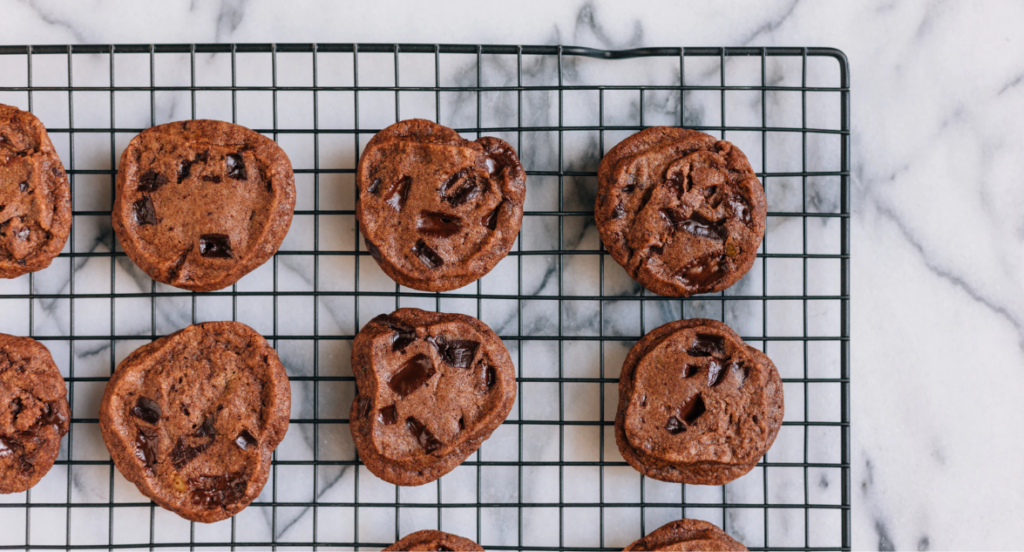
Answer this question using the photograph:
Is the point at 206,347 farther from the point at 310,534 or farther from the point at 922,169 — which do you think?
the point at 922,169

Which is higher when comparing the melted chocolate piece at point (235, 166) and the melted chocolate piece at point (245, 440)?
the melted chocolate piece at point (235, 166)

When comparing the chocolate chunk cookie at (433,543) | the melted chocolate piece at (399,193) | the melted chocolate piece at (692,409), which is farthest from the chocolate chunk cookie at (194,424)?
the melted chocolate piece at (692,409)

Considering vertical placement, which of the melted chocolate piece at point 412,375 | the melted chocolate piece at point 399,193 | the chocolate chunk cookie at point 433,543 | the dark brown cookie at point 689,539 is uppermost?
the melted chocolate piece at point 399,193

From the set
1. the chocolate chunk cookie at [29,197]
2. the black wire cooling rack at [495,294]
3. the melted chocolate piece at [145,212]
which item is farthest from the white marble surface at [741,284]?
the melted chocolate piece at [145,212]

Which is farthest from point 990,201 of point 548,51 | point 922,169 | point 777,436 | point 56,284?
point 56,284

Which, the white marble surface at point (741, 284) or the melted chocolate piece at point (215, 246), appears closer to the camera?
the melted chocolate piece at point (215, 246)

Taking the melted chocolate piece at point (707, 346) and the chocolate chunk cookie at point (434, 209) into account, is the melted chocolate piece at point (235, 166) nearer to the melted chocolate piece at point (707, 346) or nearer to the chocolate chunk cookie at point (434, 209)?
the chocolate chunk cookie at point (434, 209)
